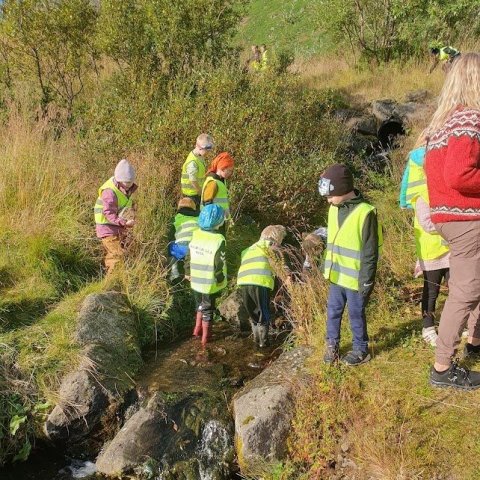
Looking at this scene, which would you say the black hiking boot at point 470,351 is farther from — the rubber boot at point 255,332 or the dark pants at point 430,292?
the rubber boot at point 255,332

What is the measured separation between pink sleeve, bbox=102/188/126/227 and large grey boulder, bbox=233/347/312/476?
273 centimetres

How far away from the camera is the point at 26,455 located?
4.61m

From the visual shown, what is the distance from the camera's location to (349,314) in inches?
171

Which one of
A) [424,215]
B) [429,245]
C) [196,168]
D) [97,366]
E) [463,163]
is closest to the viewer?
[463,163]

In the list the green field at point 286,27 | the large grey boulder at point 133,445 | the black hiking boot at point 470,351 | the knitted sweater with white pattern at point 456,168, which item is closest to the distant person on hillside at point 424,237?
the black hiking boot at point 470,351

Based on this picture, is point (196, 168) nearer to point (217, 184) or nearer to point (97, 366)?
point (217, 184)

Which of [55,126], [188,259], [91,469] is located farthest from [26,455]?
[55,126]

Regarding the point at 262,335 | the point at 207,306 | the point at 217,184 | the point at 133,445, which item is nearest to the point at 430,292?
the point at 262,335

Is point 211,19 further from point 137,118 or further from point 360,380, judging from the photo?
point 360,380

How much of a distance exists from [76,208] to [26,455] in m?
3.55

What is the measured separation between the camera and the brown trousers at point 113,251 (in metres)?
6.52

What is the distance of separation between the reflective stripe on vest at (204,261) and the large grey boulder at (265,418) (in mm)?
1349

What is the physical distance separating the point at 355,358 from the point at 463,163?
1975mm

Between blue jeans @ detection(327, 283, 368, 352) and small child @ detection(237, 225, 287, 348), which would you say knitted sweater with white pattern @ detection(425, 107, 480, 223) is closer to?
blue jeans @ detection(327, 283, 368, 352)
